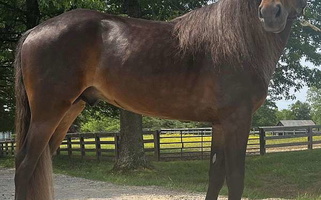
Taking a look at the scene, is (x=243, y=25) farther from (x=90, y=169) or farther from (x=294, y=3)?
(x=90, y=169)

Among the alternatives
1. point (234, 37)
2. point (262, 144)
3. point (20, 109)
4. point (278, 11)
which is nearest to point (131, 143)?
point (262, 144)

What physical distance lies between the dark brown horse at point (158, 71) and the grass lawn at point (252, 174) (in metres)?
4.60

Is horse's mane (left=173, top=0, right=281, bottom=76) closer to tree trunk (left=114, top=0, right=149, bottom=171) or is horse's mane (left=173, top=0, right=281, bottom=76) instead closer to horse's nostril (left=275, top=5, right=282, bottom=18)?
horse's nostril (left=275, top=5, right=282, bottom=18)

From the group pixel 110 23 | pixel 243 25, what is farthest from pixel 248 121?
pixel 110 23

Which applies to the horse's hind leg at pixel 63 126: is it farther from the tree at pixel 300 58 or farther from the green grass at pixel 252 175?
the tree at pixel 300 58

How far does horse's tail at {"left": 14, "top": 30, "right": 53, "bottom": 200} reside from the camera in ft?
11.1

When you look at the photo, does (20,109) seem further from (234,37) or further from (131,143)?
(131,143)

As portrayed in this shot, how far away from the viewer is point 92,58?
3285mm

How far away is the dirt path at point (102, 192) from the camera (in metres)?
7.01

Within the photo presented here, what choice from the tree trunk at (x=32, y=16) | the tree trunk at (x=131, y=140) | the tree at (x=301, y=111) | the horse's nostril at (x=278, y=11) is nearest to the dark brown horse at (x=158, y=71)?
the horse's nostril at (x=278, y=11)

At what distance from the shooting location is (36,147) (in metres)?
3.27

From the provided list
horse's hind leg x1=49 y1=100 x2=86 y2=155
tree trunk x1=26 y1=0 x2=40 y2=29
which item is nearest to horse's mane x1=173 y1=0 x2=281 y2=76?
horse's hind leg x1=49 y1=100 x2=86 y2=155

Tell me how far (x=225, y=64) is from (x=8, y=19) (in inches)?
440

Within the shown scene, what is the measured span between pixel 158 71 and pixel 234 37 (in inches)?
24.1
